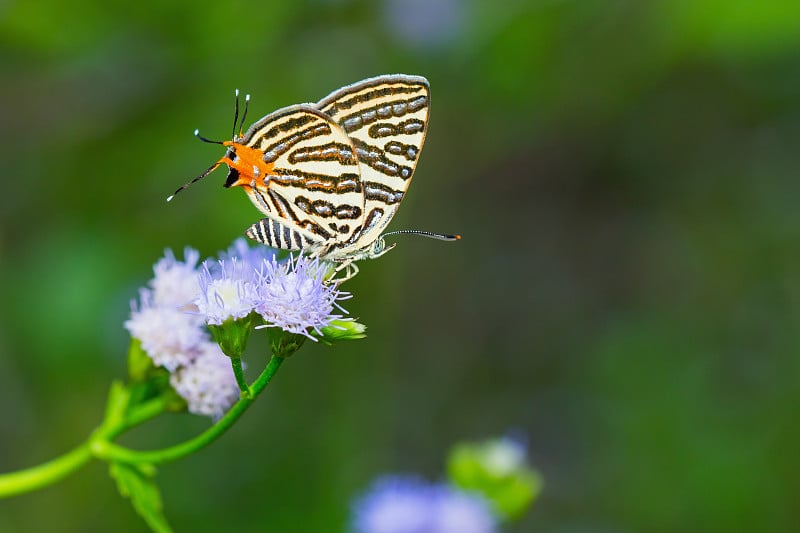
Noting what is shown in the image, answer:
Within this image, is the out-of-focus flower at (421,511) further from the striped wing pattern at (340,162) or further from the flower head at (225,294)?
the flower head at (225,294)

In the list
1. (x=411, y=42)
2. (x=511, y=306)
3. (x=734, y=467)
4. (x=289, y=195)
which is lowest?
(x=289, y=195)

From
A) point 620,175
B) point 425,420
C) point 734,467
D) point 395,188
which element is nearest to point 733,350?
point 734,467

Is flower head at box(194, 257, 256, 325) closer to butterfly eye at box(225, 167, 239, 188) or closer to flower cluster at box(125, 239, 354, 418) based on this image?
flower cluster at box(125, 239, 354, 418)

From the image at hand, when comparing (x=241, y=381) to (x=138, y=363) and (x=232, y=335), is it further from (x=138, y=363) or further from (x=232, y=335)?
(x=138, y=363)

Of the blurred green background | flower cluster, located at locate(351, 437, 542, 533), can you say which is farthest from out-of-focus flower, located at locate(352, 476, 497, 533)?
the blurred green background

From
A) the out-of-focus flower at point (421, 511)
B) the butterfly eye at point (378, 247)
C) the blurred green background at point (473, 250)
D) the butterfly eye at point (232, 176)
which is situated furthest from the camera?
the out-of-focus flower at point (421, 511)

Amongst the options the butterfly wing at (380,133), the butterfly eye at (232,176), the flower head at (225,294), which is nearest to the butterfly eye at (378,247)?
the butterfly wing at (380,133)

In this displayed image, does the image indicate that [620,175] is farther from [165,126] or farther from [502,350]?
[165,126]
